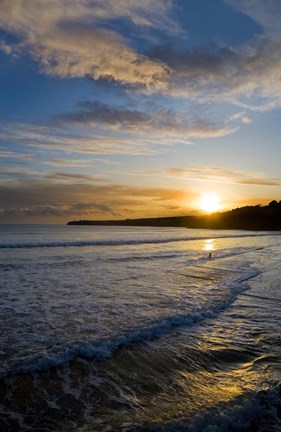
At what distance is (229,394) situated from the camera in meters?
5.11

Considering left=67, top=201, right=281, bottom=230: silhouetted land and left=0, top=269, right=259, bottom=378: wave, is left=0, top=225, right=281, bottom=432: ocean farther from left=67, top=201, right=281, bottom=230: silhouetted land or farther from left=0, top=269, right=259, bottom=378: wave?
left=67, top=201, right=281, bottom=230: silhouetted land

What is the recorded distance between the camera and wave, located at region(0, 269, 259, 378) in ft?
19.9

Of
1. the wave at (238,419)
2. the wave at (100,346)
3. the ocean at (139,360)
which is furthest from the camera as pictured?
the wave at (100,346)

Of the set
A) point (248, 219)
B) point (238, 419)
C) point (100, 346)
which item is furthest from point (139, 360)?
point (248, 219)

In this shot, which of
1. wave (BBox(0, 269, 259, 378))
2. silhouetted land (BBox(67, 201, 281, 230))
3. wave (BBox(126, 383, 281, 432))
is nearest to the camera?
wave (BBox(126, 383, 281, 432))

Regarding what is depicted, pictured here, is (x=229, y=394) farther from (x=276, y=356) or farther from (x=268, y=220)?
(x=268, y=220)

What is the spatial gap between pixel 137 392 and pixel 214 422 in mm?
1385

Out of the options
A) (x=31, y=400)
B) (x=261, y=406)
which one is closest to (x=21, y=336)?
(x=31, y=400)

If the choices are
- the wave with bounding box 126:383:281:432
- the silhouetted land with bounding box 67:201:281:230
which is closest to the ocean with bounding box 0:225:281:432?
the wave with bounding box 126:383:281:432

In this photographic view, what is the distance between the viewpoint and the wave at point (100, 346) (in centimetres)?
607

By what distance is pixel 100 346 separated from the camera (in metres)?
7.09

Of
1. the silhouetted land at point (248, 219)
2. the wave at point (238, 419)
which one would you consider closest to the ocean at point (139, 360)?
the wave at point (238, 419)

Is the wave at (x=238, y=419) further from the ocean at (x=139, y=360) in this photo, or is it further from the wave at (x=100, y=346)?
the wave at (x=100, y=346)

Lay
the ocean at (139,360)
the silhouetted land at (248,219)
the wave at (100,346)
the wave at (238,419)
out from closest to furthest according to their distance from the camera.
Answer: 1. the wave at (238,419)
2. the ocean at (139,360)
3. the wave at (100,346)
4. the silhouetted land at (248,219)
